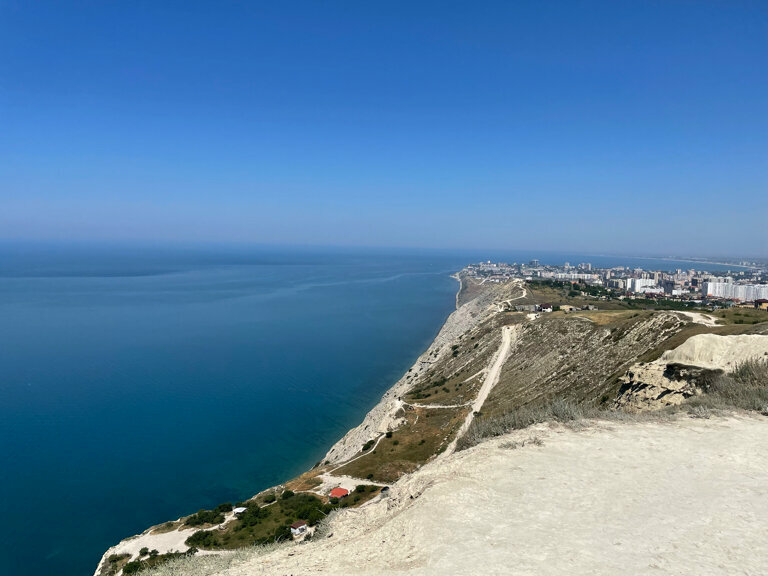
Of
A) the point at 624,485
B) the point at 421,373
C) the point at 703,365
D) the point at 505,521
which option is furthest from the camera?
the point at 421,373

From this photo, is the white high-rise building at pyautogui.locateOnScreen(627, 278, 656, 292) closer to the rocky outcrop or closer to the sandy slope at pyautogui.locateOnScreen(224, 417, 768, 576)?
the rocky outcrop

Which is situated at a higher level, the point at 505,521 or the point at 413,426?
the point at 505,521

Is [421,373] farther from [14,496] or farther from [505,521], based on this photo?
[505,521]

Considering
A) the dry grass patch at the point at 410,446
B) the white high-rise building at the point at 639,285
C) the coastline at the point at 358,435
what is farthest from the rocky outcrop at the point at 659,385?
the white high-rise building at the point at 639,285

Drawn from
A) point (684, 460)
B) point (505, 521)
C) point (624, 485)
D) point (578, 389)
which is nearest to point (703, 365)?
point (578, 389)

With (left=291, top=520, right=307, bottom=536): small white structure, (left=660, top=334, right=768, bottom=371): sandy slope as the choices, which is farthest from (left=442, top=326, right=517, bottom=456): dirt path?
(left=660, top=334, right=768, bottom=371): sandy slope

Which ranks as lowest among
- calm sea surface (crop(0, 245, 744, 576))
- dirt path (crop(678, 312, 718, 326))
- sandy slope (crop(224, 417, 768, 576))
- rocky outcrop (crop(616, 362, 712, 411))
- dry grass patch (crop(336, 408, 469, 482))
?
calm sea surface (crop(0, 245, 744, 576))
